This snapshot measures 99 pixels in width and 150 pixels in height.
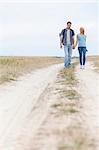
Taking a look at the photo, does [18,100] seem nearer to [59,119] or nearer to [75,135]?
[59,119]

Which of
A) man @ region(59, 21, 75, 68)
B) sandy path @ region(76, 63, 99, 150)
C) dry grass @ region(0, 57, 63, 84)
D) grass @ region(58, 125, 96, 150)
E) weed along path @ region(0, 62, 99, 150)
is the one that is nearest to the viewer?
grass @ region(58, 125, 96, 150)

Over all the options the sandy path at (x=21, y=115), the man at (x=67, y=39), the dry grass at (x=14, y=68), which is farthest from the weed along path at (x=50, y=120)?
the man at (x=67, y=39)

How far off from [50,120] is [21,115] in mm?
966

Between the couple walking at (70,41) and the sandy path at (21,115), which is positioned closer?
the sandy path at (21,115)

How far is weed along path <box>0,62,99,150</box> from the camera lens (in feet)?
19.8

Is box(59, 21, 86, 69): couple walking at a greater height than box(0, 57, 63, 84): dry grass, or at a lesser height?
greater

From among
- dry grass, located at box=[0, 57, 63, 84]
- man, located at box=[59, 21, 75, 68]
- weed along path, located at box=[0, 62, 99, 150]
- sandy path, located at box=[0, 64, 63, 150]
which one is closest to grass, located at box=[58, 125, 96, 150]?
weed along path, located at box=[0, 62, 99, 150]

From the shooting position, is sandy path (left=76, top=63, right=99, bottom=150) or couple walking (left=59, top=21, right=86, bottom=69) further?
couple walking (left=59, top=21, right=86, bottom=69)

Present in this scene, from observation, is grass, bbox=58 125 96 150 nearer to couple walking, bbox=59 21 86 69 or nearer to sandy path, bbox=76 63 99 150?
sandy path, bbox=76 63 99 150

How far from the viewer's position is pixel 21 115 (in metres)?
8.06

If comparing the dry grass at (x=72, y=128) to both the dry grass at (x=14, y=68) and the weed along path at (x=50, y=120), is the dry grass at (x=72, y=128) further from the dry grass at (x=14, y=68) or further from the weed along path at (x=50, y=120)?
the dry grass at (x=14, y=68)

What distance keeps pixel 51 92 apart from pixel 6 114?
243 centimetres

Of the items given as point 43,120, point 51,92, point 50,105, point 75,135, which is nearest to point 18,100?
point 51,92

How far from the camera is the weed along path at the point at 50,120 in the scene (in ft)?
19.8
